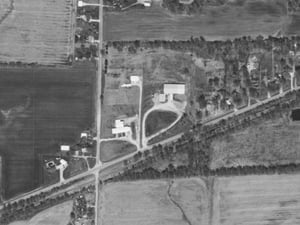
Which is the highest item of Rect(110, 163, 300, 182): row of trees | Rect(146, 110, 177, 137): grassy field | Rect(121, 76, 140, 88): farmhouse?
Rect(121, 76, 140, 88): farmhouse

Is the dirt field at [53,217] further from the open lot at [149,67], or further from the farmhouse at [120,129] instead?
the open lot at [149,67]

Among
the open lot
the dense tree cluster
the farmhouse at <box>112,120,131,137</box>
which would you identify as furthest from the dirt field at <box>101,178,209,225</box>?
the dense tree cluster

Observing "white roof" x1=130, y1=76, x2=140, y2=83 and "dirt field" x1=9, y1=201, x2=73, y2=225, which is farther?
"white roof" x1=130, y1=76, x2=140, y2=83

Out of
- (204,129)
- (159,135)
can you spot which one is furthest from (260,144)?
(159,135)

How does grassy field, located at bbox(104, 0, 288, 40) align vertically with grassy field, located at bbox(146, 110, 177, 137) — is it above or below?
above

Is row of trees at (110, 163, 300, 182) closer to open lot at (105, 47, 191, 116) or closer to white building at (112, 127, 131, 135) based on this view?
white building at (112, 127, 131, 135)

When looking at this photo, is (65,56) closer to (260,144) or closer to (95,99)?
(95,99)

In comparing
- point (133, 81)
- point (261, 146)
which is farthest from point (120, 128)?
point (261, 146)
